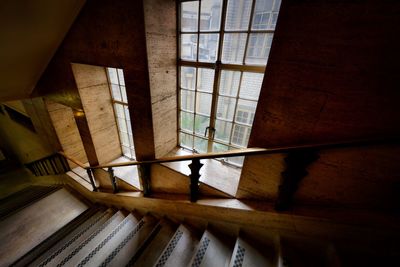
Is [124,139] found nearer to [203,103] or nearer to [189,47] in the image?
[203,103]

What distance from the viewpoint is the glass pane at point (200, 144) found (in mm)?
2731

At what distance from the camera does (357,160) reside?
1308 millimetres

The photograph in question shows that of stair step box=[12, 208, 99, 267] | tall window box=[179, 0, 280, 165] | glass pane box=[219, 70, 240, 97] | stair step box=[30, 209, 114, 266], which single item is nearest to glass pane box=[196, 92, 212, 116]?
tall window box=[179, 0, 280, 165]

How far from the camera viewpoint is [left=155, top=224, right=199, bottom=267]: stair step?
6.31ft

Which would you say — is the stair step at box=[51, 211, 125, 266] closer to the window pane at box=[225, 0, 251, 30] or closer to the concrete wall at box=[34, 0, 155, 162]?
the concrete wall at box=[34, 0, 155, 162]

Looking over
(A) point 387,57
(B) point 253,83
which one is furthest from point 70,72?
(A) point 387,57

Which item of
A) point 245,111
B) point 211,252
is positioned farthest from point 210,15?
point 211,252

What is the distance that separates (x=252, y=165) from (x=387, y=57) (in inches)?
48.0

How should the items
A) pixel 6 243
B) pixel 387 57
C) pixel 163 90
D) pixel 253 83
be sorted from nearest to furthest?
pixel 387 57 < pixel 253 83 < pixel 163 90 < pixel 6 243

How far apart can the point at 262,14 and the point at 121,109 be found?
300 centimetres

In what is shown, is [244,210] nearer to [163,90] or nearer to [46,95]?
[163,90]

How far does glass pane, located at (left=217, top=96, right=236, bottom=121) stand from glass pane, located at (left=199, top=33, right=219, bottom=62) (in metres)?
0.50

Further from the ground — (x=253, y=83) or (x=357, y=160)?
(x=253, y=83)

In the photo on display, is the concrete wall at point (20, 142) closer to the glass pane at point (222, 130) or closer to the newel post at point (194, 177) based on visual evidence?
the newel post at point (194, 177)
